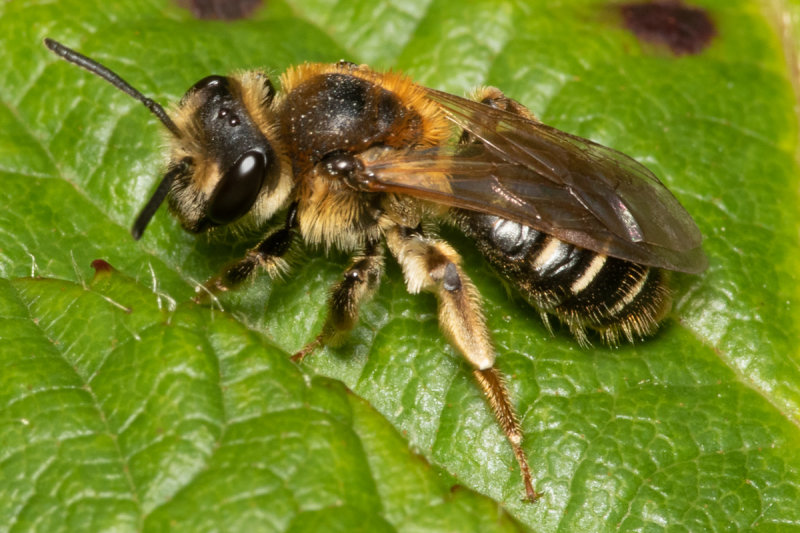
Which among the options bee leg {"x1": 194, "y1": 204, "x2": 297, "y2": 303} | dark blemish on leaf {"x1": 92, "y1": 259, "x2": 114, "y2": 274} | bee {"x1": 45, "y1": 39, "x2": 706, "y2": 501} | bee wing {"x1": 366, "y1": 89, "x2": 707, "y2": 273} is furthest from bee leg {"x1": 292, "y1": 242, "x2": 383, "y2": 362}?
dark blemish on leaf {"x1": 92, "y1": 259, "x2": 114, "y2": 274}

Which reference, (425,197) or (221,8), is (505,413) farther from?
(221,8)

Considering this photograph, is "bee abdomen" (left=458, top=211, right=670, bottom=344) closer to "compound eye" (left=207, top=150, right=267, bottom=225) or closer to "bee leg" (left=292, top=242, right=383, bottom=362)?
"bee leg" (left=292, top=242, right=383, bottom=362)

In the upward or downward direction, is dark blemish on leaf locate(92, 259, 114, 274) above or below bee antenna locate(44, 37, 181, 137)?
below

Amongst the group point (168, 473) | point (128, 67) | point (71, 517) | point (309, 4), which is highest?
point (309, 4)

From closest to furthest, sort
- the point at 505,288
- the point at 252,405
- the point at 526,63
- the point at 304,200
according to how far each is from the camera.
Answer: the point at 252,405, the point at 304,200, the point at 505,288, the point at 526,63

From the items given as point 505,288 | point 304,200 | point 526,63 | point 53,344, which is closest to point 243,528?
point 53,344

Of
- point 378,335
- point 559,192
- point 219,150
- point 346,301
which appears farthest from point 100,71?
point 559,192

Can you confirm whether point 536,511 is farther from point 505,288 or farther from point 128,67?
point 128,67
